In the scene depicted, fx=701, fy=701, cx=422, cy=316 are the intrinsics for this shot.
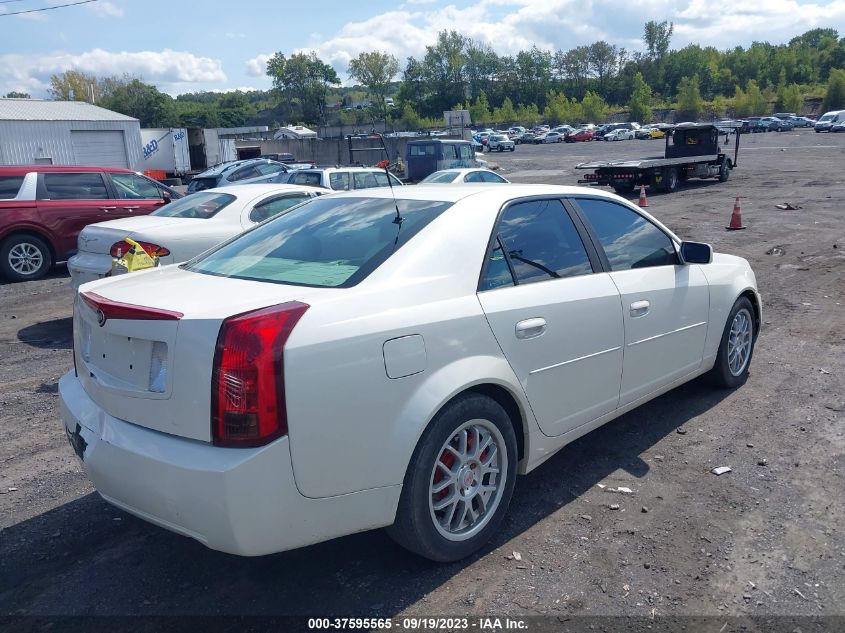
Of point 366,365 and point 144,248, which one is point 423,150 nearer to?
point 144,248

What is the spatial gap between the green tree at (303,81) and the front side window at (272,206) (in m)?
151

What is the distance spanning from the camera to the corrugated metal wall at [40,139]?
3120cm

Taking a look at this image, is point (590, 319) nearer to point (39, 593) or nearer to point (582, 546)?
point (582, 546)

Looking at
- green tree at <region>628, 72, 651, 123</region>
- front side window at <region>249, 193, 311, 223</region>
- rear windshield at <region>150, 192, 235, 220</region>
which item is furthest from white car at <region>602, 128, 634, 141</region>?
rear windshield at <region>150, 192, 235, 220</region>

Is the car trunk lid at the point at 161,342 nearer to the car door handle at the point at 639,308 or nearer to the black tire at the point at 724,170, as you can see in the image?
the car door handle at the point at 639,308

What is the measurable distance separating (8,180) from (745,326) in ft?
34.3

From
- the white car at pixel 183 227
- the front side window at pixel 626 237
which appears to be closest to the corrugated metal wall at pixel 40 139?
the white car at pixel 183 227

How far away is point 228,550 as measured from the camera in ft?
8.63

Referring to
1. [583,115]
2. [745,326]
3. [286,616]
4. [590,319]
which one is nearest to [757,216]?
[745,326]

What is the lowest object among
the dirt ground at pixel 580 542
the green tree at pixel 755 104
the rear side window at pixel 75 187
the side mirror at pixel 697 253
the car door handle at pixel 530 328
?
the dirt ground at pixel 580 542

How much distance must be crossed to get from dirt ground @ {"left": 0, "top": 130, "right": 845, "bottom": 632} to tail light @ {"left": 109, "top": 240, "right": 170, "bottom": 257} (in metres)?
2.03

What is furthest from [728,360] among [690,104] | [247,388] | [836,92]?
[690,104]

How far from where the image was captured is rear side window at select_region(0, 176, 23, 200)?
10570mm

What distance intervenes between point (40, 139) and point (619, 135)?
56.1 metres
